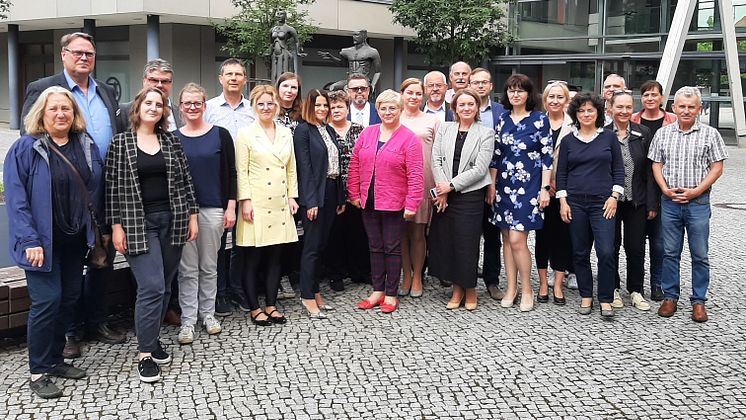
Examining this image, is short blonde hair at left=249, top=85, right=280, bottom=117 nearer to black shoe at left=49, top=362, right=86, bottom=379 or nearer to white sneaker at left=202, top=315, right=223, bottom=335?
white sneaker at left=202, top=315, right=223, bottom=335

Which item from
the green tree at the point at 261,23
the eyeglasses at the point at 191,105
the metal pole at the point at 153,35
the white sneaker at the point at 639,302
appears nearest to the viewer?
the eyeglasses at the point at 191,105

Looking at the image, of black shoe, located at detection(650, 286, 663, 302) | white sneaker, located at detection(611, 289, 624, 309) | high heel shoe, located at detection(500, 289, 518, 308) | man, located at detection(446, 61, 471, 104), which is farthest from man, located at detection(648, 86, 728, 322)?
man, located at detection(446, 61, 471, 104)

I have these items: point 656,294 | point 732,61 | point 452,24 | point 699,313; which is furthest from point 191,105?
point 452,24

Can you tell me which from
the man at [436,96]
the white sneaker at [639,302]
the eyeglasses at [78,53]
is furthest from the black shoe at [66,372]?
the white sneaker at [639,302]

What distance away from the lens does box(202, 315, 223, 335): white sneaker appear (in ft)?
19.0

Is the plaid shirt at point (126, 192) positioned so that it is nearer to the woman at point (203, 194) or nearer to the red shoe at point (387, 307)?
the woman at point (203, 194)

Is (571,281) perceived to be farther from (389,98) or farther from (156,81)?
(156,81)

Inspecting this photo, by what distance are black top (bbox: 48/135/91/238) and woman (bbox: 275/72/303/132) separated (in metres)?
2.16

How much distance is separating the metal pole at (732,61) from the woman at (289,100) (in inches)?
749

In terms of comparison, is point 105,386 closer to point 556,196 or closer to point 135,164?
point 135,164

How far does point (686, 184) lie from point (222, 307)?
13.0ft

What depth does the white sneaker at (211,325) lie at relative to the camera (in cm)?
579

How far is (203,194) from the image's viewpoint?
5.54 meters

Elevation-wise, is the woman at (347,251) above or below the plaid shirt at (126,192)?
below
